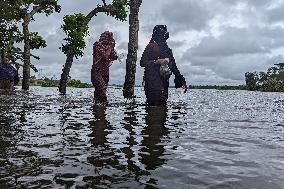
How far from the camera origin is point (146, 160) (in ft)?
15.9

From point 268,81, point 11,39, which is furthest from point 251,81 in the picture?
point 11,39

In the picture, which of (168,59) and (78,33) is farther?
(78,33)

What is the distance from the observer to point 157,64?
13.8 m

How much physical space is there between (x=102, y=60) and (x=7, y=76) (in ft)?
38.7

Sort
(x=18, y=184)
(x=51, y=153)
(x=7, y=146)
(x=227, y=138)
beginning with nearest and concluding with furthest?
(x=18, y=184) → (x=51, y=153) → (x=7, y=146) → (x=227, y=138)

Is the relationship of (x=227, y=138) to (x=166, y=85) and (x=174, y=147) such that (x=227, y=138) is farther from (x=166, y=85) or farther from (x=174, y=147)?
(x=166, y=85)

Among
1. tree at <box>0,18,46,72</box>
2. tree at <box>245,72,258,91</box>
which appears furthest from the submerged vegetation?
tree at <box>0,18,46,72</box>

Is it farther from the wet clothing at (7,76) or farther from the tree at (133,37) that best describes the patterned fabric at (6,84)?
the tree at (133,37)

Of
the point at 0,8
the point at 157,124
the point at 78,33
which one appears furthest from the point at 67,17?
the point at 157,124

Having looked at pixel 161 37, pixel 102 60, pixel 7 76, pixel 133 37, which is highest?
pixel 133 37

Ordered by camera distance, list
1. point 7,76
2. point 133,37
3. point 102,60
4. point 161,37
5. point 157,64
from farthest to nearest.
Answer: point 7,76, point 133,37, point 102,60, point 161,37, point 157,64

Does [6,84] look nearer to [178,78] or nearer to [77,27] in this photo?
[77,27]

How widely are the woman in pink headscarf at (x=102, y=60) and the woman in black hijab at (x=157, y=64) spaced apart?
86.0 inches

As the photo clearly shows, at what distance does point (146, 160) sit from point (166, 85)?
9.92 meters
